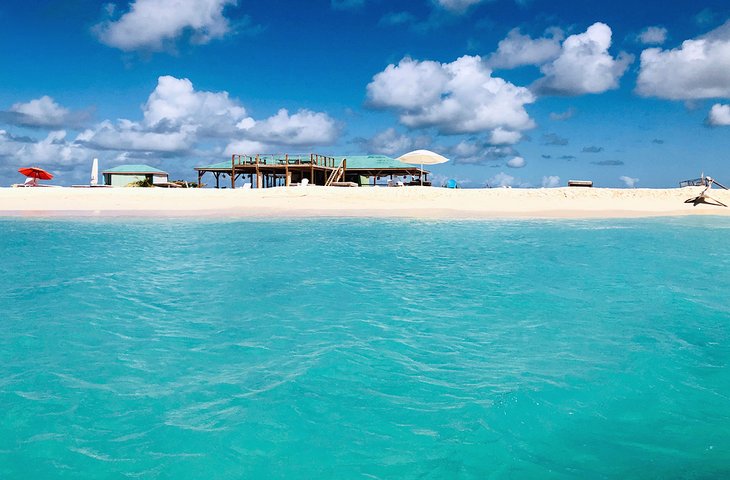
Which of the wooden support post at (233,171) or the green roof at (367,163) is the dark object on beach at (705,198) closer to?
the green roof at (367,163)

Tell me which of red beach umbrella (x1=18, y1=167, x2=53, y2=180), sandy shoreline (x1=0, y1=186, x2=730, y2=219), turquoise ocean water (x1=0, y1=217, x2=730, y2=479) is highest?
red beach umbrella (x1=18, y1=167, x2=53, y2=180)

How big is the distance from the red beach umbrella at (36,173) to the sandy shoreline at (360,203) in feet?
14.7

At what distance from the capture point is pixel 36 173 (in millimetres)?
41062

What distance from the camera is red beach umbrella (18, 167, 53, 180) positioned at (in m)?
40.5

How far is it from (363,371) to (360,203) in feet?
92.0

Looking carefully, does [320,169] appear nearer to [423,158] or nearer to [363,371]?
[423,158]

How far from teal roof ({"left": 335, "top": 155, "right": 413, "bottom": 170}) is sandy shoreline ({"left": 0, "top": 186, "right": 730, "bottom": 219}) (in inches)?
379

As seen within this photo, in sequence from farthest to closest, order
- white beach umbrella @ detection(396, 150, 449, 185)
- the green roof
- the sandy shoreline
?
the green roof
white beach umbrella @ detection(396, 150, 449, 185)
the sandy shoreline

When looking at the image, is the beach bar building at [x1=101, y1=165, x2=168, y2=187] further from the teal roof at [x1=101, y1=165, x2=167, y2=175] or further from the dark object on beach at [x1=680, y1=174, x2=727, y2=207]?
the dark object on beach at [x1=680, y1=174, x2=727, y2=207]

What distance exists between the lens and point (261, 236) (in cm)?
1862

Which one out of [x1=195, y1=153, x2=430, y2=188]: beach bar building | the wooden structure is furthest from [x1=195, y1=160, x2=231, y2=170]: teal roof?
the wooden structure

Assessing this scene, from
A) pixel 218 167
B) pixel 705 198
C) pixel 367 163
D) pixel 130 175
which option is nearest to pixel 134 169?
pixel 130 175

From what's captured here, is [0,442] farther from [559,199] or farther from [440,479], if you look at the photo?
[559,199]

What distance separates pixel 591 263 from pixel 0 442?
12.4 meters
